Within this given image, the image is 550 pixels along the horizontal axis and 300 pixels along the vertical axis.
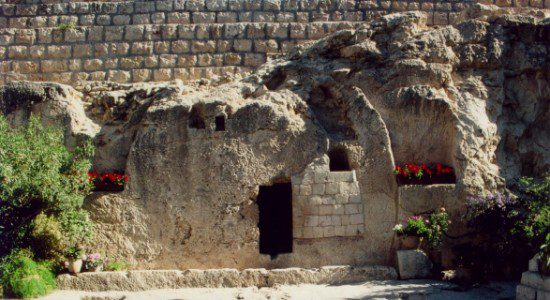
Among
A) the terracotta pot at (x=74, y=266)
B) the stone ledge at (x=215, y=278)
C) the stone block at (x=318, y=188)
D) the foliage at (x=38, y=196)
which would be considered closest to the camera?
the foliage at (x=38, y=196)

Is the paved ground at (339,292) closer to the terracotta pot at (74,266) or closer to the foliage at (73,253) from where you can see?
the terracotta pot at (74,266)

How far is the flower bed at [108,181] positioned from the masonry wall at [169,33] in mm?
2427

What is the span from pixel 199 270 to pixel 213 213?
37.1 inches

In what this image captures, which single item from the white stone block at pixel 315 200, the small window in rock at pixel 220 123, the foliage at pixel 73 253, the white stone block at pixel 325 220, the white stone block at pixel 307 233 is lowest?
the foliage at pixel 73 253

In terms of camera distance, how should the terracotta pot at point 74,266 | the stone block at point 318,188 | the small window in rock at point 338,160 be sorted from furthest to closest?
1. the small window in rock at point 338,160
2. the stone block at point 318,188
3. the terracotta pot at point 74,266

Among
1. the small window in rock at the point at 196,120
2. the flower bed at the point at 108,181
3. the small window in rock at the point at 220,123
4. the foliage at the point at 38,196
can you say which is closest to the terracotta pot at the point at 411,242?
the small window in rock at the point at 220,123

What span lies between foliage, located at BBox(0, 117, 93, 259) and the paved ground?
86cm

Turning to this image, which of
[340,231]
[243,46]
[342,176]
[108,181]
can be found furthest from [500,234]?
[108,181]

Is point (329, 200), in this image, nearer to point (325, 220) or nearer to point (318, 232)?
point (325, 220)

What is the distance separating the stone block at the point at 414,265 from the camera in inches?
368

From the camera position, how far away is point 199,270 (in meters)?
9.38

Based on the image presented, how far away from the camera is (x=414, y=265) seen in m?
9.37

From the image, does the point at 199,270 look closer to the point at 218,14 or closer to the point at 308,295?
the point at 308,295

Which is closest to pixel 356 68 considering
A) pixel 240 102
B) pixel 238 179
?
pixel 240 102
